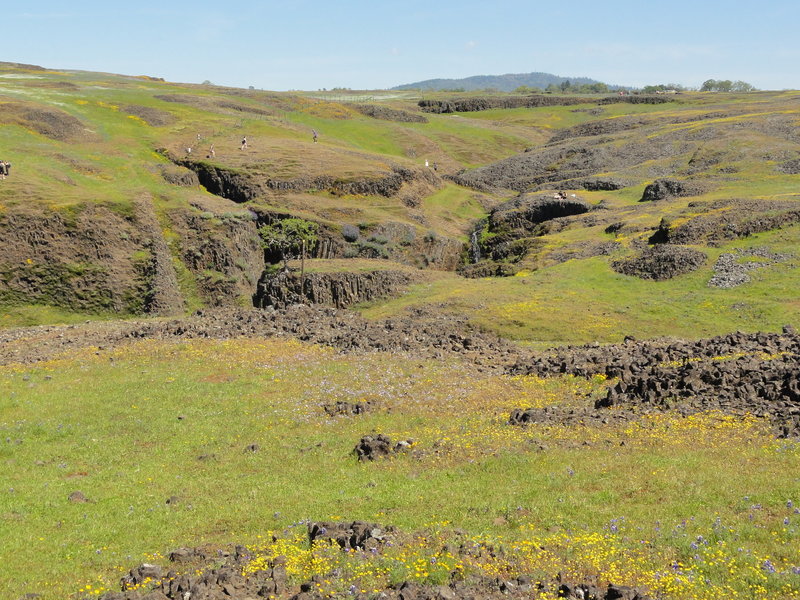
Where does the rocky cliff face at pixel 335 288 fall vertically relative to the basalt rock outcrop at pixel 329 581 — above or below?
below

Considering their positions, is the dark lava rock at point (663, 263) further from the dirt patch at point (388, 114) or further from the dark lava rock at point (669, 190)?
the dirt patch at point (388, 114)

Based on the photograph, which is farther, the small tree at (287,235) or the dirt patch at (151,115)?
the dirt patch at (151,115)

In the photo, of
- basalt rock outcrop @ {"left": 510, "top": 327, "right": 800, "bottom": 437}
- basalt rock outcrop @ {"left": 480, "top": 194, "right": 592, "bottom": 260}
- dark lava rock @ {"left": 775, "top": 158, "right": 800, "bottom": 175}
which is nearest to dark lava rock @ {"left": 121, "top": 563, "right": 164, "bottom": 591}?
basalt rock outcrop @ {"left": 510, "top": 327, "right": 800, "bottom": 437}

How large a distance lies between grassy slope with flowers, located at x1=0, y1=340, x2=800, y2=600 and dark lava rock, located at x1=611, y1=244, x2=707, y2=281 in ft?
98.9

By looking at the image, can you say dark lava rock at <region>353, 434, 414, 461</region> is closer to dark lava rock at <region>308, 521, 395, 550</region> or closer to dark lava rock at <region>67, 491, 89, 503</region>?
dark lava rock at <region>308, 521, 395, 550</region>

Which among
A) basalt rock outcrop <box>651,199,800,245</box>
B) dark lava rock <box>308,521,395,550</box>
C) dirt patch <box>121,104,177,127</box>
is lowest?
dark lava rock <box>308,521,395,550</box>

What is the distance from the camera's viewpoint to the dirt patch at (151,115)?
367 feet

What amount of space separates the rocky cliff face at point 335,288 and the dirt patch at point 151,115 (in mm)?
62268

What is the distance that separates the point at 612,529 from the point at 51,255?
6504 cm

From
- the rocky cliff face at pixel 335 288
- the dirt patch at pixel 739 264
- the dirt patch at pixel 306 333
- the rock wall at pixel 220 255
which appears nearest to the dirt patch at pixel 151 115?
the rock wall at pixel 220 255

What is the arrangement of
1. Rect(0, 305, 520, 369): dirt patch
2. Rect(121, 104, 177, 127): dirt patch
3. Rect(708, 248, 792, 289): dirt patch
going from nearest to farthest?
Rect(0, 305, 520, 369): dirt patch
Rect(708, 248, 792, 289): dirt patch
Rect(121, 104, 177, 127): dirt patch

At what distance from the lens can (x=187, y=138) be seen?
105m

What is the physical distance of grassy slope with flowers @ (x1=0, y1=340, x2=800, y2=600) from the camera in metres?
15.8

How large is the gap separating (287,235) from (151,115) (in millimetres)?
55601
